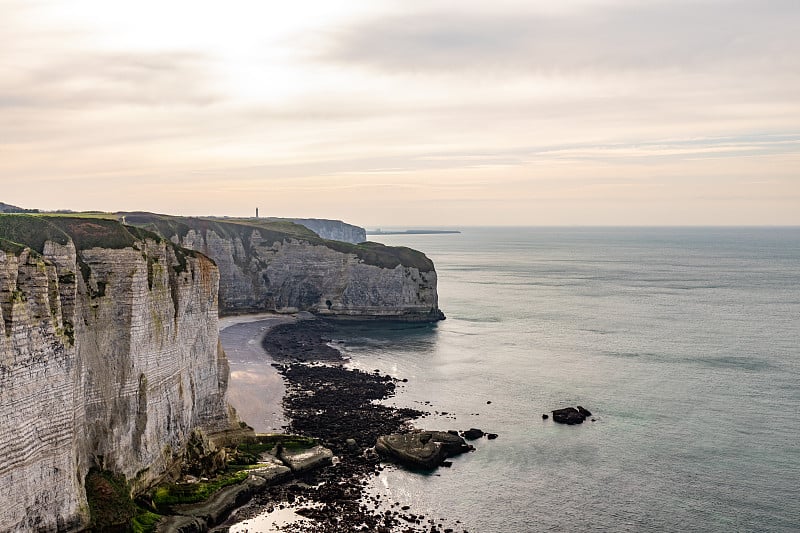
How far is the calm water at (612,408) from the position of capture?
41656 mm

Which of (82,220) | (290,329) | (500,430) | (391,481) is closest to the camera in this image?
(82,220)

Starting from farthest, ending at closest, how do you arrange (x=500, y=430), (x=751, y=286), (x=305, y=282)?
(x=751, y=286) → (x=305, y=282) → (x=500, y=430)

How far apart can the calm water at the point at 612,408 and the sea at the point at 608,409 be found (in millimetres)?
168

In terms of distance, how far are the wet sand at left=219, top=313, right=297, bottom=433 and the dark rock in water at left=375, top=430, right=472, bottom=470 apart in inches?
382

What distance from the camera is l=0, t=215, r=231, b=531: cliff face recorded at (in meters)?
26.8

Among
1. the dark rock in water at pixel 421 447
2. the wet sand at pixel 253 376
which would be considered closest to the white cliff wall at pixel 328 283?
the wet sand at pixel 253 376

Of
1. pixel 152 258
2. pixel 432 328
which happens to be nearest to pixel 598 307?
pixel 432 328

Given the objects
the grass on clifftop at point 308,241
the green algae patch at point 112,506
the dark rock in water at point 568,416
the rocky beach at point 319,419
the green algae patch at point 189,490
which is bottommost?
the rocky beach at point 319,419

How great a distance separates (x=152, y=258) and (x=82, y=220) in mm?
4334

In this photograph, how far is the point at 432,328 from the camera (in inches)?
4193

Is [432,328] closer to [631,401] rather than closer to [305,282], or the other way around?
[305,282]

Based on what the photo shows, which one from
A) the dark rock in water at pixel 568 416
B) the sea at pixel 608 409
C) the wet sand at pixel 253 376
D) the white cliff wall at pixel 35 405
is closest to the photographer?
the white cliff wall at pixel 35 405

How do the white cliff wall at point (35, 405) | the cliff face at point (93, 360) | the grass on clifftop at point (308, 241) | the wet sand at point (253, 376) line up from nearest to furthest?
the white cliff wall at point (35, 405) → the cliff face at point (93, 360) → the wet sand at point (253, 376) → the grass on clifftop at point (308, 241)

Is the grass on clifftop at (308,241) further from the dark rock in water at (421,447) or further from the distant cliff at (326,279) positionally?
the dark rock in water at (421,447)
